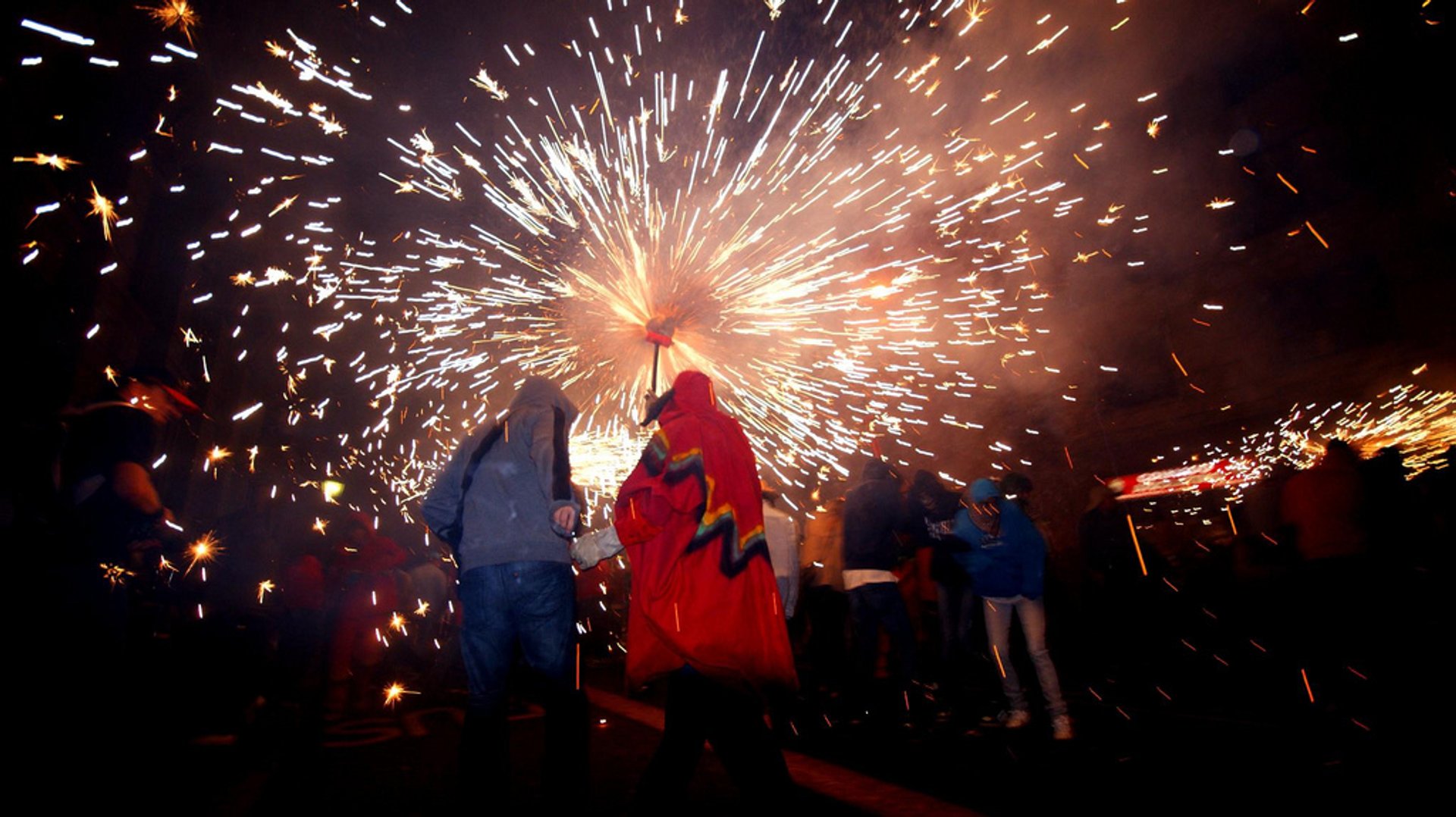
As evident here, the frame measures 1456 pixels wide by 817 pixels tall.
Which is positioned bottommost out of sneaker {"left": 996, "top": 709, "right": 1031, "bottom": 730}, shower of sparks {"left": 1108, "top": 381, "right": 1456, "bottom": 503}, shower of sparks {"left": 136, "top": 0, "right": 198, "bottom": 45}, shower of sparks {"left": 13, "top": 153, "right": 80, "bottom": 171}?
sneaker {"left": 996, "top": 709, "right": 1031, "bottom": 730}

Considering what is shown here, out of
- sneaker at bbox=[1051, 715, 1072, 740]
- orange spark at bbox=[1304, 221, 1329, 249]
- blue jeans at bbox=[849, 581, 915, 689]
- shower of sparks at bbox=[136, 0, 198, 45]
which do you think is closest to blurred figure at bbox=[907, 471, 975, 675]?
blue jeans at bbox=[849, 581, 915, 689]

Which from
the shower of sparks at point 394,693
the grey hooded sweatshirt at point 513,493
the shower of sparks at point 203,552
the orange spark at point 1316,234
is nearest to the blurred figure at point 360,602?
the shower of sparks at point 394,693

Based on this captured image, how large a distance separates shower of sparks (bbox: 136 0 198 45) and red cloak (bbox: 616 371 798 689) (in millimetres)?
12031

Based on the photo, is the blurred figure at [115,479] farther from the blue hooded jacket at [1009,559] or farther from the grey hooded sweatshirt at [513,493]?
the blue hooded jacket at [1009,559]

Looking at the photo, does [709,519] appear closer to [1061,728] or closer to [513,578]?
[513,578]

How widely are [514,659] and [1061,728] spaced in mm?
3303

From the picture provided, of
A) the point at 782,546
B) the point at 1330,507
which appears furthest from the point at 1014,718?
the point at 1330,507

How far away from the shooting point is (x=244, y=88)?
11742 millimetres

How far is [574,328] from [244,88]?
7836mm

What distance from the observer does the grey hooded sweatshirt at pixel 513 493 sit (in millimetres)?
2879

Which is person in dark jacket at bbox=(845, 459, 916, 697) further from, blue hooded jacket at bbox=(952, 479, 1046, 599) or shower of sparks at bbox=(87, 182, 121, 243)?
shower of sparks at bbox=(87, 182, 121, 243)

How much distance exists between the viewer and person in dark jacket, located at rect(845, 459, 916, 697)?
5.08 metres

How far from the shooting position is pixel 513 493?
3008mm

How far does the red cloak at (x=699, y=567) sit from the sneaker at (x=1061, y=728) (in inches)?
104
